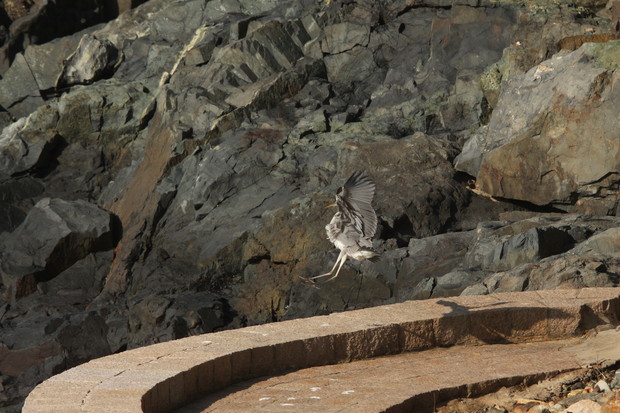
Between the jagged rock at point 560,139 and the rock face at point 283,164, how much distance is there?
0.04 meters

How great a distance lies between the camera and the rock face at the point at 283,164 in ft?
53.3

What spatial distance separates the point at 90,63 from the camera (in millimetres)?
26328

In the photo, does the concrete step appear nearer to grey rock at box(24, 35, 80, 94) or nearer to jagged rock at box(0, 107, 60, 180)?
jagged rock at box(0, 107, 60, 180)

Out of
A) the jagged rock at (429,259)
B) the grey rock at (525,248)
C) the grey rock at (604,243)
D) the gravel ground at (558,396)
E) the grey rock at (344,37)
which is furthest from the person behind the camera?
the grey rock at (344,37)

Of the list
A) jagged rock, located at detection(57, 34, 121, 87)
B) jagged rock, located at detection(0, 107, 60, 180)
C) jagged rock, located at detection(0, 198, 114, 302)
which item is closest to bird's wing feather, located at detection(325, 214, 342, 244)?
jagged rock, located at detection(0, 198, 114, 302)

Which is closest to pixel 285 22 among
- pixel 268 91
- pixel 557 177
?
pixel 268 91

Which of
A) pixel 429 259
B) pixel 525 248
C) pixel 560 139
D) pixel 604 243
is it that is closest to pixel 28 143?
pixel 429 259

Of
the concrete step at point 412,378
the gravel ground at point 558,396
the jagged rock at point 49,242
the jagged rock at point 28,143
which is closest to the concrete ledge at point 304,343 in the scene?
the concrete step at point 412,378

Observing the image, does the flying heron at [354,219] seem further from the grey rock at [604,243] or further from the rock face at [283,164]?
the grey rock at [604,243]

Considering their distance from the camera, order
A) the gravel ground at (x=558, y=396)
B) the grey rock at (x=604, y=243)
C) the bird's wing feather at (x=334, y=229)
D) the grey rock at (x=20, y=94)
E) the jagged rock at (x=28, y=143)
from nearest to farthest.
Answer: the gravel ground at (x=558, y=396) → the bird's wing feather at (x=334, y=229) → the grey rock at (x=604, y=243) → the jagged rock at (x=28, y=143) → the grey rock at (x=20, y=94)

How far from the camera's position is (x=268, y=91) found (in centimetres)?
2177

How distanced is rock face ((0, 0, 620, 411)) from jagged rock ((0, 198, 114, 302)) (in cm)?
5

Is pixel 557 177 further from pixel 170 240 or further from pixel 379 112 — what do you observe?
pixel 170 240

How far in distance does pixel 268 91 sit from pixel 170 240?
4.30 m
